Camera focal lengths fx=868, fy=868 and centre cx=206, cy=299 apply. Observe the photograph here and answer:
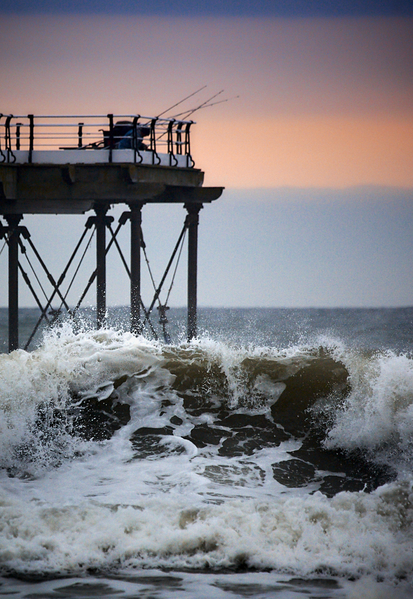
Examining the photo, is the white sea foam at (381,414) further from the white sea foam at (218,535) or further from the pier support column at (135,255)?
the pier support column at (135,255)

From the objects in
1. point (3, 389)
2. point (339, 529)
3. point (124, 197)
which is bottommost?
point (339, 529)

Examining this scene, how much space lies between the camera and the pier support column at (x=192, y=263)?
2047 cm

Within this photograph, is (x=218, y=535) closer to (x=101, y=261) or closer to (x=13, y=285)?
(x=101, y=261)

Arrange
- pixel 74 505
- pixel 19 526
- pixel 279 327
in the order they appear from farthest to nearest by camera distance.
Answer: pixel 279 327
pixel 74 505
pixel 19 526

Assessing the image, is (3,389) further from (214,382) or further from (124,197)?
(124,197)

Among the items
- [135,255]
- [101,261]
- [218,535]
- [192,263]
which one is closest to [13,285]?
[101,261]

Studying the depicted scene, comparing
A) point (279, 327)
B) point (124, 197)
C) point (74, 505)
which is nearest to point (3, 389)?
point (74, 505)

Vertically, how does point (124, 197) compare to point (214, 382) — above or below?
above

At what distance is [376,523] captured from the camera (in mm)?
9453

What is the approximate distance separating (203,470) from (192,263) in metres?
9.68

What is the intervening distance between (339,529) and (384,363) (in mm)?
5212

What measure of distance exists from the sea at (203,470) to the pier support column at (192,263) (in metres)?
2.82

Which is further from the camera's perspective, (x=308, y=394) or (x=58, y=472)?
(x=308, y=394)

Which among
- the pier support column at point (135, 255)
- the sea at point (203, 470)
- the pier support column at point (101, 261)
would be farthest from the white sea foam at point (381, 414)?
A: the pier support column at point (101, 261)
